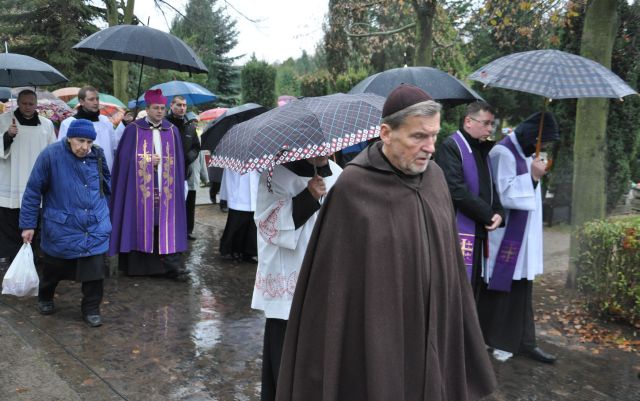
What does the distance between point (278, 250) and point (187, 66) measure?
13.4 feet

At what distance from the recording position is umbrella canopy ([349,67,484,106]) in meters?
6.12

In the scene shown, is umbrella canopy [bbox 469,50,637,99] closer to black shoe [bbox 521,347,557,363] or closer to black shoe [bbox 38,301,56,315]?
black shoe [bbox 521,347,557,363]

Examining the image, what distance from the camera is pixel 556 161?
12.1 metres

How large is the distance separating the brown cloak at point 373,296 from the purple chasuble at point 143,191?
476 cm

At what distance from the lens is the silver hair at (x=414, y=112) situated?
2650 mm

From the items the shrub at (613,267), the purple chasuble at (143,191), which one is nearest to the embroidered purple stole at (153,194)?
the purple chasuble at (143,191)

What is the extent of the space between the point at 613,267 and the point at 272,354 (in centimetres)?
389

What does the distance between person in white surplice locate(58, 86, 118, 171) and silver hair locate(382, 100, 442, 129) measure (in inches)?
195

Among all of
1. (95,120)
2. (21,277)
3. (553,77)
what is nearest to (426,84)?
(553,77)

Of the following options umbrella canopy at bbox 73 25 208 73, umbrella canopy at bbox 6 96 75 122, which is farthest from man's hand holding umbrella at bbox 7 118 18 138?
umbrella canopy at bbox 6 96 75 122

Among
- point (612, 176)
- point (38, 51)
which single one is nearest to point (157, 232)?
point (612, 176)

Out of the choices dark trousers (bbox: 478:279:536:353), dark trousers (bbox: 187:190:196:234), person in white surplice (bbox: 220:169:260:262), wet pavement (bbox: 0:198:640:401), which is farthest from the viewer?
dark trousers (bbox: 187:190:196:234)

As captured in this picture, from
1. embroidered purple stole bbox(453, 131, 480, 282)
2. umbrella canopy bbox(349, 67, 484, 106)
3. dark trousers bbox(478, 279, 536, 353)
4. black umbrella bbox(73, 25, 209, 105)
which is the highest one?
black umbrella bbox(73, 25, 209, 105)

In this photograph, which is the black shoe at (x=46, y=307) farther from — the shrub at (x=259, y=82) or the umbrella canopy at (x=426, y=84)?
the shrub at (x=259, y=82)
